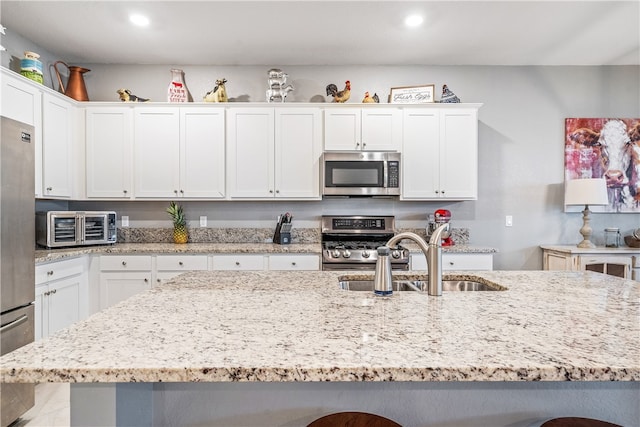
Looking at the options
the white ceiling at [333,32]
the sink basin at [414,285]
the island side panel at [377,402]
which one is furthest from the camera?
the white ceiling at [333,32]

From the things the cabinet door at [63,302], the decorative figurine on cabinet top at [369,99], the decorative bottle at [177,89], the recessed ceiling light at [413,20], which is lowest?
the cabinet door at [63,302]

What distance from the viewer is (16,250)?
6.91ft

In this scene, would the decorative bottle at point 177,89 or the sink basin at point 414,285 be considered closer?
the sink basin at point 414,285

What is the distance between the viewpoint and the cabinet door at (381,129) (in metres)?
3.50

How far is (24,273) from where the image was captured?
2.18 meters

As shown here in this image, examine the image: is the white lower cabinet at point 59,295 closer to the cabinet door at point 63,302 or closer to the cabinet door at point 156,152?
the cabinet door at point 63,302

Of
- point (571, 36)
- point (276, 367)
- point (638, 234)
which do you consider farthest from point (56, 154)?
point (638, 234)

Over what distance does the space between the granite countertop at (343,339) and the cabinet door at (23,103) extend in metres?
2.32

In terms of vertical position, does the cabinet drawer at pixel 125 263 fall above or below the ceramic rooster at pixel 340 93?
below

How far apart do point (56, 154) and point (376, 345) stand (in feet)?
11.4

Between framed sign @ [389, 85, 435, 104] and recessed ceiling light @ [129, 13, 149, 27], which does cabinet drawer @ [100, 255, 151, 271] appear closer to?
recessed ceiling light @ [129, 13, 149, 27]

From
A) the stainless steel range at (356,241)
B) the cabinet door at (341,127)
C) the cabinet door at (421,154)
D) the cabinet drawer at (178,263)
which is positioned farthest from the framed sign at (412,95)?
the cabinet drawer at (178,263)

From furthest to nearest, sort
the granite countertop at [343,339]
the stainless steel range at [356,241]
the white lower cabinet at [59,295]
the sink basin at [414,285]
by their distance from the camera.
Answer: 1. the stainless steel range at [356,241]
2. the white lower cabinet at [59,295]
3. the sink basin at [414,285]
4. the granite countertop at [343,339]

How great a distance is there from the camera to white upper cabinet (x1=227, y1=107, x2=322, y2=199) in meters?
3.49
